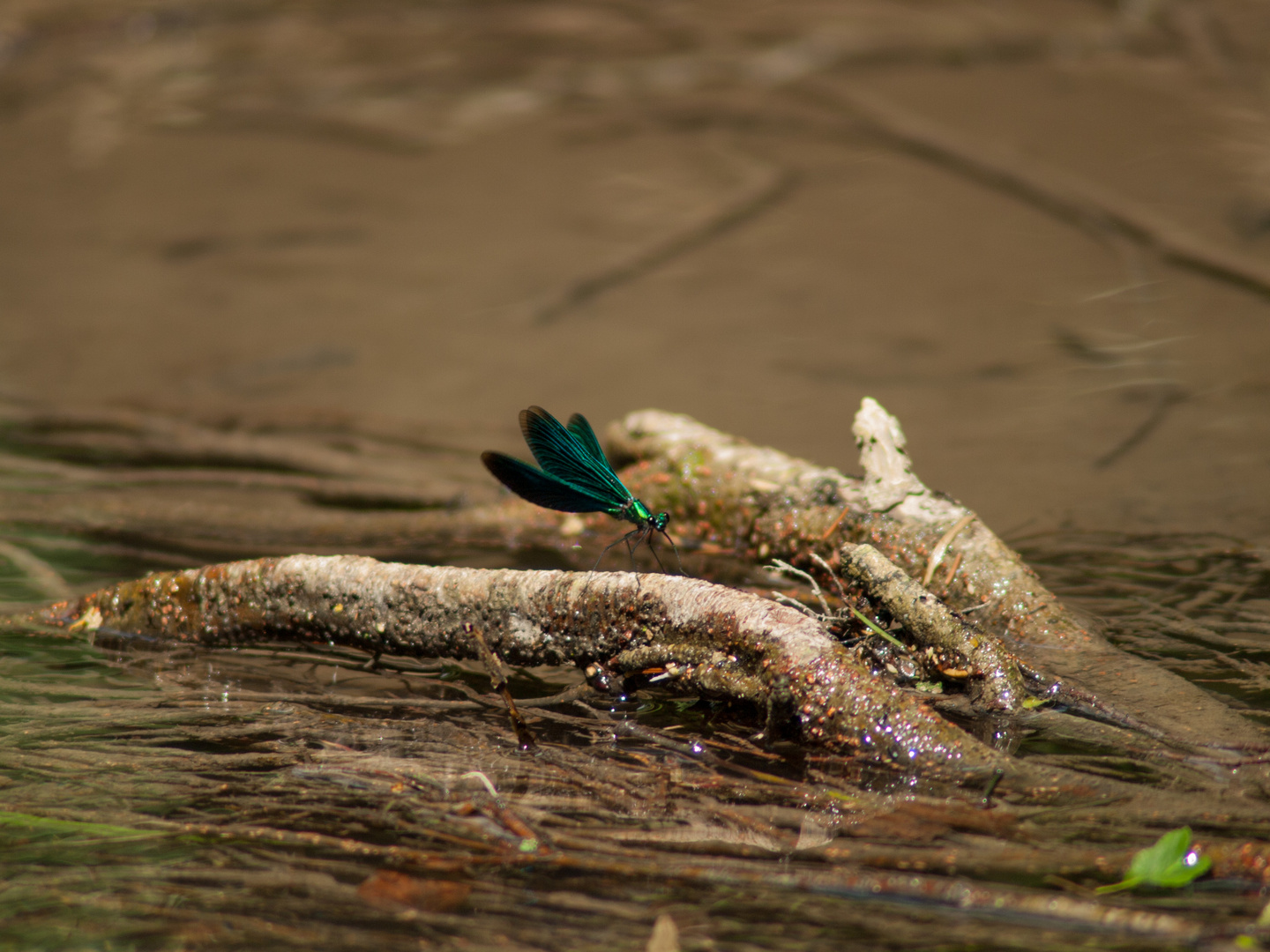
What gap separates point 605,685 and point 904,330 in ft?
14.6

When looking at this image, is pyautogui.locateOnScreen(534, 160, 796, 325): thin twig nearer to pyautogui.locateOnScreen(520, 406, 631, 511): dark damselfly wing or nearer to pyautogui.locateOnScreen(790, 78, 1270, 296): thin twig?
pyautogui.locateOnScreen(790, 78, 1270, 296): thin twig

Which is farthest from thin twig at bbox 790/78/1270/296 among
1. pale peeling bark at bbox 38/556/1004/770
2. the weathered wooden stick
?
pale peeling bark at bbox 38/556/1004/770

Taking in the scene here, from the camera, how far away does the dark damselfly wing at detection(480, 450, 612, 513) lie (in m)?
2.78

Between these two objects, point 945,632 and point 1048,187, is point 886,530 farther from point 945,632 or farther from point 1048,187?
point 1048,187

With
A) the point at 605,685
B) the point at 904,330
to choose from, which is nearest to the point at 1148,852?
the point at 605,685

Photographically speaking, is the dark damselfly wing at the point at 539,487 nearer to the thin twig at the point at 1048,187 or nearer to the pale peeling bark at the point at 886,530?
the pale peeling bark at the point at 886,530

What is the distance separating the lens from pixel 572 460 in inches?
112

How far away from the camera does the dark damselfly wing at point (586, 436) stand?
2.83 m

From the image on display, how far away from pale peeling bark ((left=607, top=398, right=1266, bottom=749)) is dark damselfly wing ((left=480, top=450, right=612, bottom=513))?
Answer: 725mm

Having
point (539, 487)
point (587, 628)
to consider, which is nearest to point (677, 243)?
point (539, 487)

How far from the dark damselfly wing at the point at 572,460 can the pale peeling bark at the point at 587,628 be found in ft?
1.50

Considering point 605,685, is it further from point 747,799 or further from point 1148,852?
point 1148,852

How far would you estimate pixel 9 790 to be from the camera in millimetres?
2139

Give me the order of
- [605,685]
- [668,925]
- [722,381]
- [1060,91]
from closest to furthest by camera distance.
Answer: [668,925]
[605,685]
[722,381]
[1060,91]
